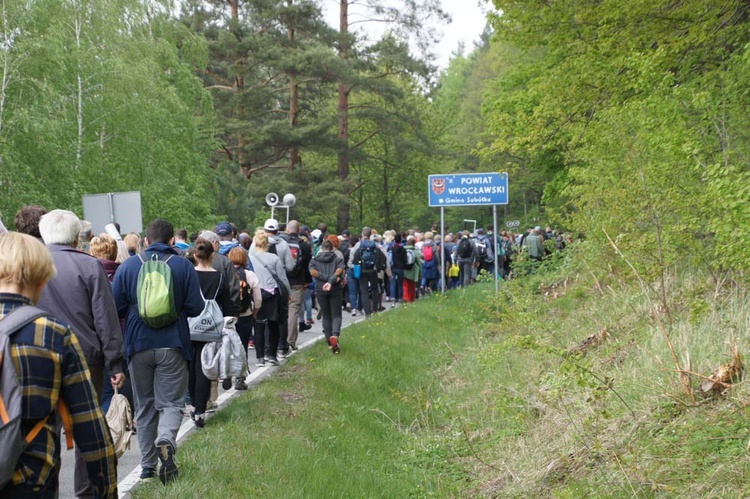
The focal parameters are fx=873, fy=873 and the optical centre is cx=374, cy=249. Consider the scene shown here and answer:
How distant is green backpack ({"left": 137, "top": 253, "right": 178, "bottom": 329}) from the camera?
6215mm

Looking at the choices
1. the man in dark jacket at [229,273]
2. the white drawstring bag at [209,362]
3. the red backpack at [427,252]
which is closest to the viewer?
the white drawstring bag at [209,362]

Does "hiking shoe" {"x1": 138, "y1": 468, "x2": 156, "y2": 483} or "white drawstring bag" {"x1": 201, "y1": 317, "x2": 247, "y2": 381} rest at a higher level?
"white drawstring bag" {"x1": 201, "y1": 317, "x2": 247, "y2": 381}

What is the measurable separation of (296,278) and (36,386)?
398 inches

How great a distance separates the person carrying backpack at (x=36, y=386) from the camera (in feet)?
9.59

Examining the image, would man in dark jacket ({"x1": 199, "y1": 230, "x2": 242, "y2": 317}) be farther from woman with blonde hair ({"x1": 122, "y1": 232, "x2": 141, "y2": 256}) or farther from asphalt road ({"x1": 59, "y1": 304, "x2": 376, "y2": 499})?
woman with blonde hair ({"x1": 122, "y1": 232, "x2": 141, "y2": 256})

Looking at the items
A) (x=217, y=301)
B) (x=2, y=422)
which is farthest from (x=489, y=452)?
(x=2, y=422)

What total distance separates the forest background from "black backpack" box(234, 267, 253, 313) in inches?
157

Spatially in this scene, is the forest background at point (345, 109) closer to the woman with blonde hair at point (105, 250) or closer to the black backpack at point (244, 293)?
the black backpack at point (244, 293)

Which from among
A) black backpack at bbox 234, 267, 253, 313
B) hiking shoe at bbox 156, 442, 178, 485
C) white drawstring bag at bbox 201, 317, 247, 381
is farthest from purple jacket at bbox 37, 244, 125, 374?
black backpack at bbox 234, 267, 253, 313

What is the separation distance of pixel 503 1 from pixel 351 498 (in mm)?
9565

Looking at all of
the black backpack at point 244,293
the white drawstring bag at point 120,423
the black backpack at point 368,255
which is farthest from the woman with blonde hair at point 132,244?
the black backpack at point 368,255

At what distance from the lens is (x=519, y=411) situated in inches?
308

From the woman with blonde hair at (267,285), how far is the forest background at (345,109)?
4.15m

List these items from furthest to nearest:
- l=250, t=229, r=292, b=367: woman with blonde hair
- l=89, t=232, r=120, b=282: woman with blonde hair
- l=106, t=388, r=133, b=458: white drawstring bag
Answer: l=250, t=229, r=292, b=367: woman with blonde hair → l=89, t=232, r=120, b=282: woman with blonde hair → l=106, t=388, r=133, b=458: white drawstring bag
